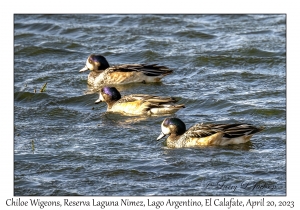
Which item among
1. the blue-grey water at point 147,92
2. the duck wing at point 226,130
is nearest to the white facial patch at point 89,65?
the blue-grey water at point 147,92

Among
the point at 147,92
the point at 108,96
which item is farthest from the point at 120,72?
the point at 108,96

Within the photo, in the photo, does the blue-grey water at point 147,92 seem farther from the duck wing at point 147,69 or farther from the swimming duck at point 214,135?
the duck wing at point 147,69

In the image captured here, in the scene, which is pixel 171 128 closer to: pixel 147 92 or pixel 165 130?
pixel 165 130

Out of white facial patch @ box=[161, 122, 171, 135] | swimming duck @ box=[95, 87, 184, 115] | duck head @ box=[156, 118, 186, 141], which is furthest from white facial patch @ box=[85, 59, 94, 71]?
white facial patch @ box=[161, 122, 171, 135]

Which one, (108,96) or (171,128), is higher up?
(108,96)

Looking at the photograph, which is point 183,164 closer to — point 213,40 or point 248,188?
point 248,188

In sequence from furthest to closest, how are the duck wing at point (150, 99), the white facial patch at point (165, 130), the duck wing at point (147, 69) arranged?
1. the duck wing at point (147, 69)
2. the duck wing at point (150, 99)
3. the white facial patch at point (165, 130)
